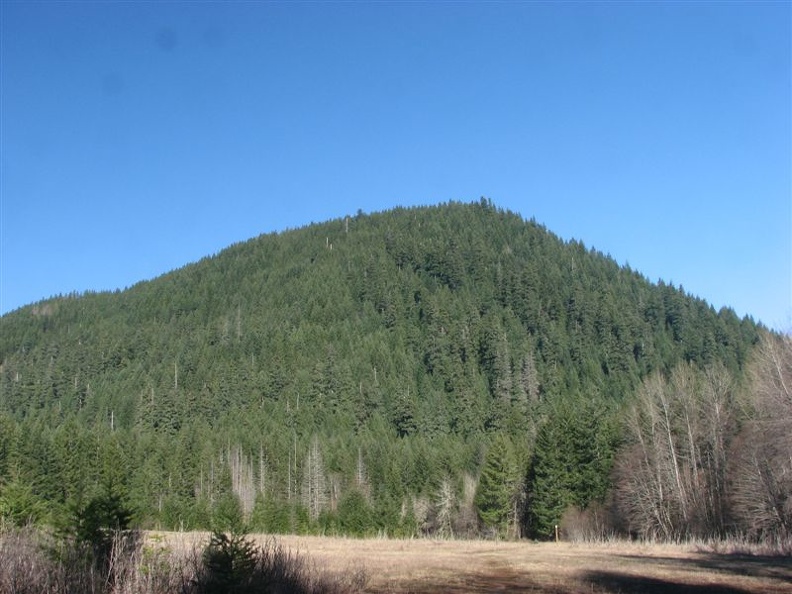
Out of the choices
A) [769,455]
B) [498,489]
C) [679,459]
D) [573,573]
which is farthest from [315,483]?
[573,573]

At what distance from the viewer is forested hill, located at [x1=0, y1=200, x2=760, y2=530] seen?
82.2m

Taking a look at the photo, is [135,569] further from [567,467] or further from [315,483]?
[315,483]

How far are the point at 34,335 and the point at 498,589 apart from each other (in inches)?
8338

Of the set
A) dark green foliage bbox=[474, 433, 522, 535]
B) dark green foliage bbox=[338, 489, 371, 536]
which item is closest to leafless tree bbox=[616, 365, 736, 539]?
dark green foliage bbox=[474, 433, 522, 535]

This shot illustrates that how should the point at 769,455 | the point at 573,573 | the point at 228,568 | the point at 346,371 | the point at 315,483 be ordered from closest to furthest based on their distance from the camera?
the point at 228,568
the point at 573,573
the point at 769,455
the point at 315,483
the point at 346,371

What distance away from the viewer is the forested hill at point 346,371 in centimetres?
8225

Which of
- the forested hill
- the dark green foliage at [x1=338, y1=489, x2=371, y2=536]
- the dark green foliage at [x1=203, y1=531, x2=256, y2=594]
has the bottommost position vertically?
the dark green foliage at [x1=338, y1=489, x2=371, y2=536]

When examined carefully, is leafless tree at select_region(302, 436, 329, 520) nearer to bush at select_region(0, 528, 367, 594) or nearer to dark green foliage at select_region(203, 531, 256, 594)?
bush at select_region(0, 528, 367, 594)

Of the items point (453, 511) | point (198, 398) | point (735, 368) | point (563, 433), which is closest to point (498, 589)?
point (563, 433)

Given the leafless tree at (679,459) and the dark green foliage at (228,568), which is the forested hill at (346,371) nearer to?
the leafless tree at (679,459)

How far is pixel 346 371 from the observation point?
135 meters

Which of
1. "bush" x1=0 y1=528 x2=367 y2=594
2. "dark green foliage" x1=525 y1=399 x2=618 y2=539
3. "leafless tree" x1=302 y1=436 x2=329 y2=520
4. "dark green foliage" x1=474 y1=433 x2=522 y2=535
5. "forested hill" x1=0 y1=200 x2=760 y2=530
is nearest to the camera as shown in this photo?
"bush" x1=0 y1=528 x2=367 y2=594

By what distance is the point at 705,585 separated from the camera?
1716cm

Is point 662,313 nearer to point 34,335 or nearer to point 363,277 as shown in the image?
point 363,277
